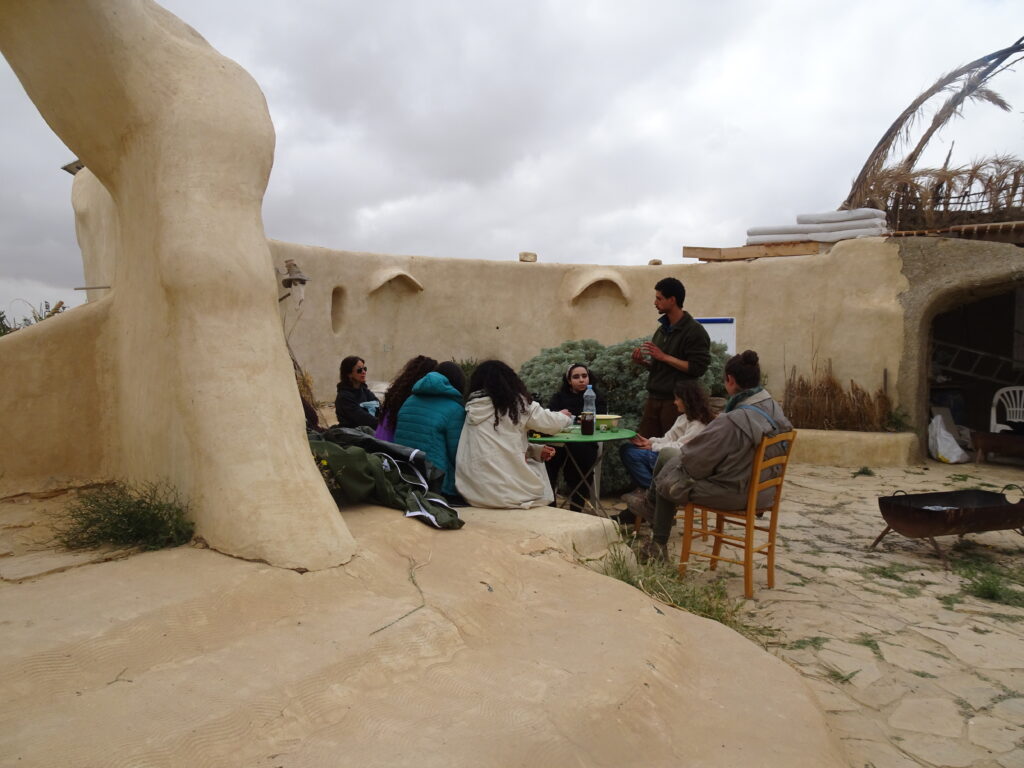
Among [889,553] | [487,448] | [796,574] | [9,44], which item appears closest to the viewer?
[9,44]

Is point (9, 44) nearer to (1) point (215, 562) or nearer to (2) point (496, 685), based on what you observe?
(1) point (215, 562)

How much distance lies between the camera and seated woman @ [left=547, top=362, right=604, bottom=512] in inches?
197

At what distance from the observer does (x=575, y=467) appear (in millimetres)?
5094

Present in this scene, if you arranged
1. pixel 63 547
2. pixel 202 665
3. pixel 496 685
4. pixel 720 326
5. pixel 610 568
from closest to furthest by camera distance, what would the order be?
pixel 202 665, pixel 496 685, pixel 63 547, pixel 610 568, pixel 720 326

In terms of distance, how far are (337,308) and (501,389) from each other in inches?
269

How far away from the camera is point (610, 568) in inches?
143

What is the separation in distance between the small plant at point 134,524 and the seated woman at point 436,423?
1476 mm

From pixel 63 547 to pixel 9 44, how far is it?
2339mm

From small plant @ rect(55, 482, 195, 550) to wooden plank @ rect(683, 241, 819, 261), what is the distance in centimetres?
927

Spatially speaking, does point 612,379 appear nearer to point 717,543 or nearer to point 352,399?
point 352,399

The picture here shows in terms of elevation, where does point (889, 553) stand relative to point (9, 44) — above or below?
below

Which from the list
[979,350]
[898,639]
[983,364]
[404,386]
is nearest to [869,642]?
[898,639]

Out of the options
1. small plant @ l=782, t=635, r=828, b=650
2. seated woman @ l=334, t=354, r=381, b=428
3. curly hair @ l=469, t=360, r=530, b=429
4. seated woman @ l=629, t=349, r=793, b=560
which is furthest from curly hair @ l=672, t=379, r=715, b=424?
seated woman @ l=334, t=354, r=381, b=428

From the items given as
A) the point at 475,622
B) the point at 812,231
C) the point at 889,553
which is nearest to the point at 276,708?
the point at 475,622
